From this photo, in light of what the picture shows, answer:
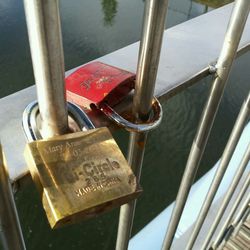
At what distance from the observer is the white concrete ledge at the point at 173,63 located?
0.36m

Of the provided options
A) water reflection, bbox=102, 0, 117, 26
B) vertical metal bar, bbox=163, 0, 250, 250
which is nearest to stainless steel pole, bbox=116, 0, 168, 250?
vertical metal bar, bbox=163, 0, 250, 250

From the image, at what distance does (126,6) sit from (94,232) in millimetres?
2827

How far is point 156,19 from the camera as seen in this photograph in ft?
1.01

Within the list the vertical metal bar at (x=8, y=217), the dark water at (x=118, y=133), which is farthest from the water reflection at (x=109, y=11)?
the vertical metal bar at (x=8, y=217)

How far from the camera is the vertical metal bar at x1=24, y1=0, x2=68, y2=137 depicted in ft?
0.77

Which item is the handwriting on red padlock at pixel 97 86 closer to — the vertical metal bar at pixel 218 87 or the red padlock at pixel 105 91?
the red padlock at pixel 105 91

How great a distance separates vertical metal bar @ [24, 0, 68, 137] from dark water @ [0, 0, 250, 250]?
1.57 metres

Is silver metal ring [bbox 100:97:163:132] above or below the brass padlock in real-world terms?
below

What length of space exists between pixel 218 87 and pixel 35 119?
26 centimetres

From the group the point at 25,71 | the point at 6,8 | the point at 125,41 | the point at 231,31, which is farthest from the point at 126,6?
the point at 231,31

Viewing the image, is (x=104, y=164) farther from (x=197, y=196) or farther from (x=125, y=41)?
(x=125, y=41)

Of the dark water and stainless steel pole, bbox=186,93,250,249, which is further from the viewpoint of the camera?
the dark water

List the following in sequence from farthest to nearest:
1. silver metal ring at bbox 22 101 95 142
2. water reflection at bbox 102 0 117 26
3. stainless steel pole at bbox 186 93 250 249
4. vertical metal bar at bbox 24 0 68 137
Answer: water reflection at bbox 102 0 117 26, stainless steel pole at bbox 186 93 250 249, silver metal ring at bbox 22 101 95 142, vertical metal bar at bbox 24 0 68 137

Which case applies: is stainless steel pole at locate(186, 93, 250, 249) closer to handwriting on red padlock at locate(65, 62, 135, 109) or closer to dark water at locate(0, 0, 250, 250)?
handwriting on red padlock at locate(65, 62, 135, 109)
